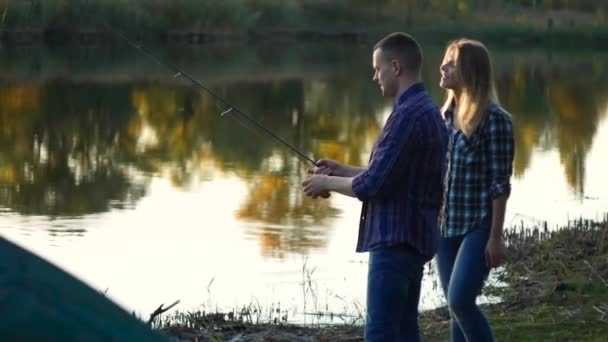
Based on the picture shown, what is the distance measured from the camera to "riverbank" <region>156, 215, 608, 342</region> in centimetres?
670

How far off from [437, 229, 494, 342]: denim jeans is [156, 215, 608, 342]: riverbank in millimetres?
1676

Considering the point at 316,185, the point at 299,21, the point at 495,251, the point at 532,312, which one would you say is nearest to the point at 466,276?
the point at 495,251

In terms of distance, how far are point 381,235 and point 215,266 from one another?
6.52m

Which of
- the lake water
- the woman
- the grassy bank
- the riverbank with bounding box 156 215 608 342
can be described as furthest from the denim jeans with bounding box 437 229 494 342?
the grassy bank

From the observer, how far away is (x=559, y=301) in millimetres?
7617

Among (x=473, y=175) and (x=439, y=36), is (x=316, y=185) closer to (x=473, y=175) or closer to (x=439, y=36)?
(x=473, y=175)

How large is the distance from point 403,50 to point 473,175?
1.87 ft

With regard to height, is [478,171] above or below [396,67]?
below

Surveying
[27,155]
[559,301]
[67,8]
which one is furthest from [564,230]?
[67,8]

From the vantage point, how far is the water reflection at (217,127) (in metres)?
15.1

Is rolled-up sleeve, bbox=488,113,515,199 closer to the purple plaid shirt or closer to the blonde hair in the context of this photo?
the blonde hair

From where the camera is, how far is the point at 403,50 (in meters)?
4.43

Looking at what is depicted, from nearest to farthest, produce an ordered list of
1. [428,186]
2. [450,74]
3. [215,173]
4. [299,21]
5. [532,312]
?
[428,186], [450,74], [532,312], [215,173], [299,21]

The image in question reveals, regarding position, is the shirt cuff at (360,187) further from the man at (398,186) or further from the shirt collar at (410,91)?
the shirt collar at (410,91)
